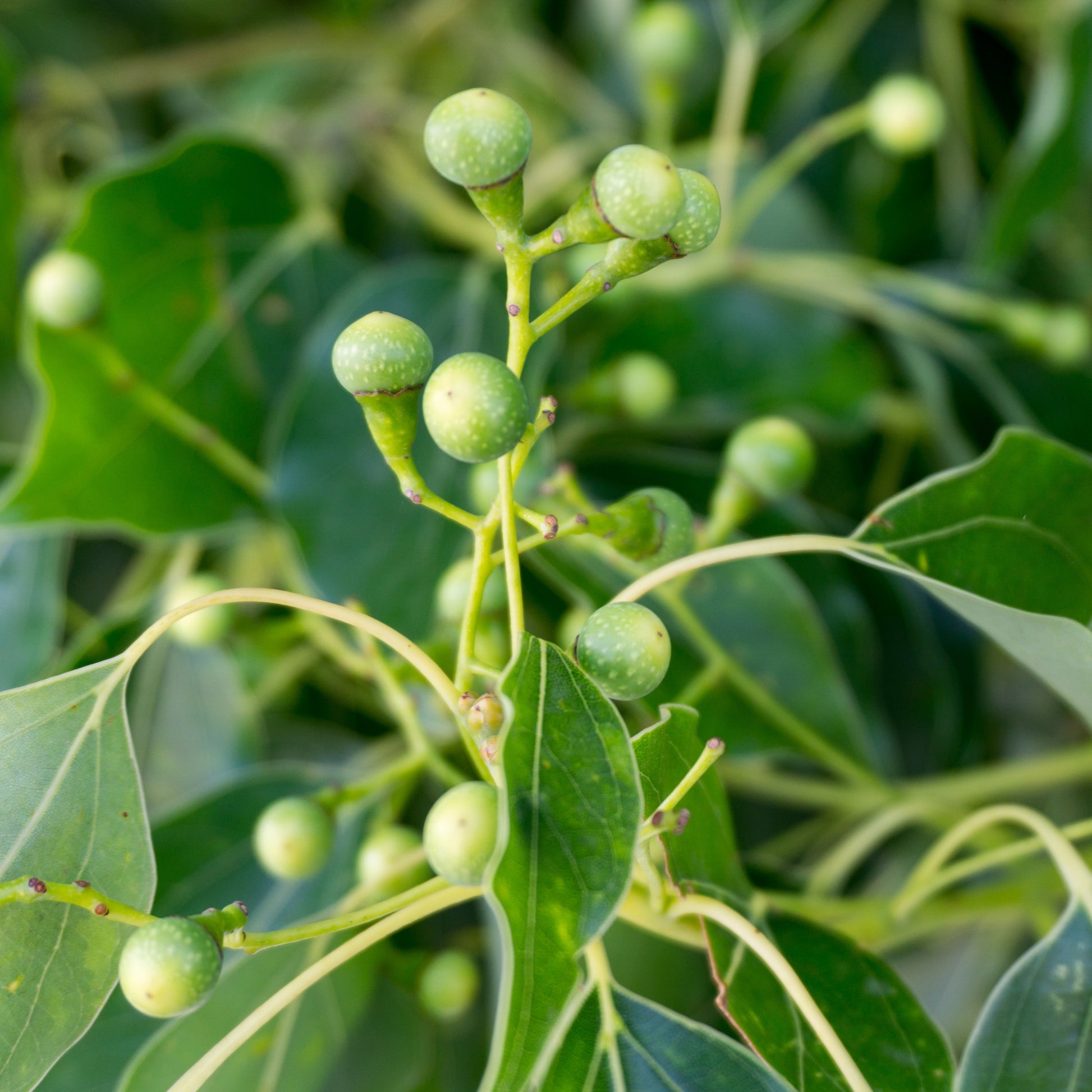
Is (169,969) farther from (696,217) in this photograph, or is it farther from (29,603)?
(29,603)

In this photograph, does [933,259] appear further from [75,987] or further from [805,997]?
[75,987]

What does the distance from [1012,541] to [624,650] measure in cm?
22

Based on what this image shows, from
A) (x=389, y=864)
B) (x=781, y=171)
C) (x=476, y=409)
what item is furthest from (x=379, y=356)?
(x=781, y=171)

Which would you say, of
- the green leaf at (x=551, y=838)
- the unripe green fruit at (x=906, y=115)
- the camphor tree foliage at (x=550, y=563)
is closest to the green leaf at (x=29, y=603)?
the camphor tree foliage at (x=550, y=563)

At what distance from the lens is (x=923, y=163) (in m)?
1.03

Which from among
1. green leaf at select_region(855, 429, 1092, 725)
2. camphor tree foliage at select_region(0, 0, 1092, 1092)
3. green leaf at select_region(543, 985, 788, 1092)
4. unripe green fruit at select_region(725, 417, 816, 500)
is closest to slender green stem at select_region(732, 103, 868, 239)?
camphor tree foliage at select_region(0, 0, 1092, 1092)

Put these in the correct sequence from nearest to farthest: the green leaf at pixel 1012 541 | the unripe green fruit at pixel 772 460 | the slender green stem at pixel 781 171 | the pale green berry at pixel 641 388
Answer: the green leaf at pixel 1012 541 < the unripe green fruit at pixel 772 460 < the pale green berry at pixel 641 388 < the slender green stem at pixel 781 171

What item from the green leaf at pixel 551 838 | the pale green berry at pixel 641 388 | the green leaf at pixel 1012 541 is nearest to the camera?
the green leaf at pixel 551 838

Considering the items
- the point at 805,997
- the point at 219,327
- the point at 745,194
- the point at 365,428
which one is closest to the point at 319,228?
the point at 219,327

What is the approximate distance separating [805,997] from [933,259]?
2.71ft

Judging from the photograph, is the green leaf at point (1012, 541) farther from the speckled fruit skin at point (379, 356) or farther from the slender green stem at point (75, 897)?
the slender green stem at point (75, 897)

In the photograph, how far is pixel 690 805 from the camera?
1.51ft

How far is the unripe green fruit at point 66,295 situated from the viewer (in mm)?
657

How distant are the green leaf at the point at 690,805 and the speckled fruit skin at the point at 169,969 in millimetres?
176
